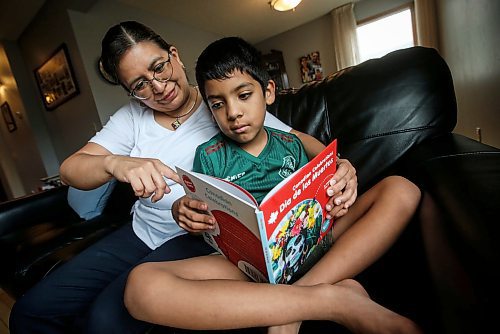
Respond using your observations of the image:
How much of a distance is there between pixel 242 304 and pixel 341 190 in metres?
0.34

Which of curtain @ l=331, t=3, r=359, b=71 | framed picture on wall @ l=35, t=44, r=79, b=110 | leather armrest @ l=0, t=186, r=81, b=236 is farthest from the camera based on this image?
curtain @ l=331, t=3, r=359, b=71

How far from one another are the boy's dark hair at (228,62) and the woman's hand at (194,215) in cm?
36

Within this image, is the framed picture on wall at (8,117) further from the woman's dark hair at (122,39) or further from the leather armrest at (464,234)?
the leather armrest at (464,234)

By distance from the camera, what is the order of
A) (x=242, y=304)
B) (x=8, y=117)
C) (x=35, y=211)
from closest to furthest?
(x=242, y=304)
(x=35, y=211)
(x=8, y=117)

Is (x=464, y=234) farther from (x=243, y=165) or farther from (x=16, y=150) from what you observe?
(x=16, y=150)

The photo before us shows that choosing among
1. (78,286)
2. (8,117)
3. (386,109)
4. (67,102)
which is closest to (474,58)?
(386,109)

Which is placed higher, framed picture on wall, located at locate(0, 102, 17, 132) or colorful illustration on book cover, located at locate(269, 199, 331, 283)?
framed picture on wall, located at locate(0, 102, 17, 132)

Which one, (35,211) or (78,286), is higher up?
(35,211)

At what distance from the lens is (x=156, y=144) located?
874mm

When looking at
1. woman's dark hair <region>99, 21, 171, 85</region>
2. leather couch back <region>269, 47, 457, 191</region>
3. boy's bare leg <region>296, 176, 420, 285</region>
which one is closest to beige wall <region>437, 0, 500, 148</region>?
leather couch back <region>269, 47, 457, 191</region>

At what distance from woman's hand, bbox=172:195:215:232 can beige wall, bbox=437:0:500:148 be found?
1699 mm

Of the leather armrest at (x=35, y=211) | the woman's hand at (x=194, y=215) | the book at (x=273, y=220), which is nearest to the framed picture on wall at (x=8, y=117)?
the leather armrest at (x=35, y=211)

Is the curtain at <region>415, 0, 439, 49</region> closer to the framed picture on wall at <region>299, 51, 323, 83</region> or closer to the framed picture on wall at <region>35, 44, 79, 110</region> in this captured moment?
the framed picture on wall at <region>299, 51, 323, 83</region>

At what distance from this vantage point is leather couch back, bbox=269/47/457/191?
2.96 ft
